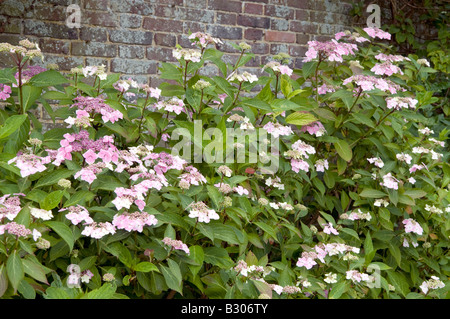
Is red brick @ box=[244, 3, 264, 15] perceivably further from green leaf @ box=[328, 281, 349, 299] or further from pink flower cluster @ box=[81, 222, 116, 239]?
pink flower cluster @ box=[81, 222, 116, 239]

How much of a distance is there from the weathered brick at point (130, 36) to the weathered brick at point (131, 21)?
3 cm

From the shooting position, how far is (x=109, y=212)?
4.38ft

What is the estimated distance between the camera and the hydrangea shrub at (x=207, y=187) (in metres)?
1.33

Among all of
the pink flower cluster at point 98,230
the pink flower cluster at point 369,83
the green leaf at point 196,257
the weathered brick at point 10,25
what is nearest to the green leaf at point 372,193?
the pink flower cluster at point 369,83

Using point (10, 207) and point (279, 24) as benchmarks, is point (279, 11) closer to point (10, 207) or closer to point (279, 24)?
point (279, 24)

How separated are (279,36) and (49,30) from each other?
59.4 inches

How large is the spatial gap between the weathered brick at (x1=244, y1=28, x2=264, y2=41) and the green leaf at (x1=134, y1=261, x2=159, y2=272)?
225 centimetres

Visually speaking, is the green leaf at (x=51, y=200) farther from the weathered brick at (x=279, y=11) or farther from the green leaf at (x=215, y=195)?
the weathered brick at (x=279, y=11)

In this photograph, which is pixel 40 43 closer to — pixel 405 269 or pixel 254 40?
pixel 254 40

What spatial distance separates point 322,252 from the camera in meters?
1.82

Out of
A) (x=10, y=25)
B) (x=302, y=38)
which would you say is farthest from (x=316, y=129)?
(x=10, y=25)

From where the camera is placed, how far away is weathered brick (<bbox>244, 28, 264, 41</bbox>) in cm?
328
